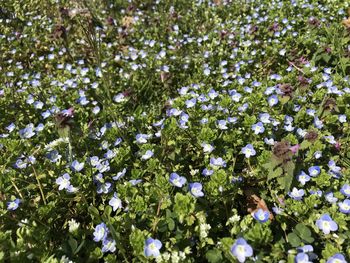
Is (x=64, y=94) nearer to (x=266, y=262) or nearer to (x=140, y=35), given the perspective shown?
(x=140, y=35)

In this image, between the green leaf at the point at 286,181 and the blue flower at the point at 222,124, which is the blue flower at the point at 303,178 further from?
the blue flower at the point at 222,124

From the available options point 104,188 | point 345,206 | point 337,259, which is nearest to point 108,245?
point 104,188

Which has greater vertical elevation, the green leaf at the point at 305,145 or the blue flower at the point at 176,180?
the blue flower at the point at 176,180

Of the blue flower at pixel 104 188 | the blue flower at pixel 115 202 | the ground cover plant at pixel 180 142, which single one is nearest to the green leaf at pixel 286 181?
the ground cover plant at pixel 180 142

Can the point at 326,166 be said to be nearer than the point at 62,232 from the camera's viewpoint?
No

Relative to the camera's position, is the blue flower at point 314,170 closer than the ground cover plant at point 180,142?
No

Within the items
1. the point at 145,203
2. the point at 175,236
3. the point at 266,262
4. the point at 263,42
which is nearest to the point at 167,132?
the point at 145,203
